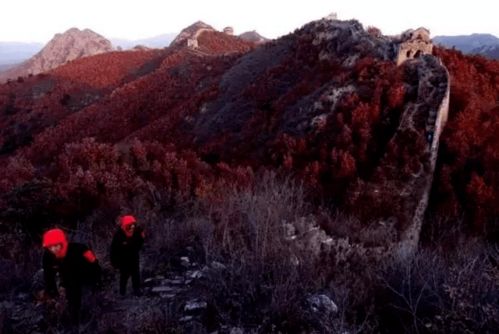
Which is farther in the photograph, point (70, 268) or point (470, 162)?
point (470, 162)

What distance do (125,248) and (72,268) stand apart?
2.94 ft

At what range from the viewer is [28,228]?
964 cm

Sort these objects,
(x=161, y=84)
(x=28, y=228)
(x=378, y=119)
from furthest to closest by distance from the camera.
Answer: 1. (x=161, y=84)
2. (x=378, y=119)
3. (x=28, y=228)

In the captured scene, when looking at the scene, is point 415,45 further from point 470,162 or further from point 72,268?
point 72,268

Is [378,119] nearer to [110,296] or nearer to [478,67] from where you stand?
[478,67]

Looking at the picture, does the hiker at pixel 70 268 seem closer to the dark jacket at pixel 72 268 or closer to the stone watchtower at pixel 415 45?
the dark jacket at pixel 72 268

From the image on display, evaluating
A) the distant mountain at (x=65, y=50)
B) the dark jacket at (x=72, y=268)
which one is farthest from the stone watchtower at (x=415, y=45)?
the distant mountain at (x=65, y=50)

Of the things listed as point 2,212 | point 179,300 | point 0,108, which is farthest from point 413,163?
point 0,108

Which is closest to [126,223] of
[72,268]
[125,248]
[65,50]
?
[125,248]

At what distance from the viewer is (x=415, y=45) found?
58.4 ft

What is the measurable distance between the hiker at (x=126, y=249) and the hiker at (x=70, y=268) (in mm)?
639

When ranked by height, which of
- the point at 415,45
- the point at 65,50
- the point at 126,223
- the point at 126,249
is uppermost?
the point at 65,50

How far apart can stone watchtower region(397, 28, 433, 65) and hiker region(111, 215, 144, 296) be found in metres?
13.8

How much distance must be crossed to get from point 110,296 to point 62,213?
4.54m
